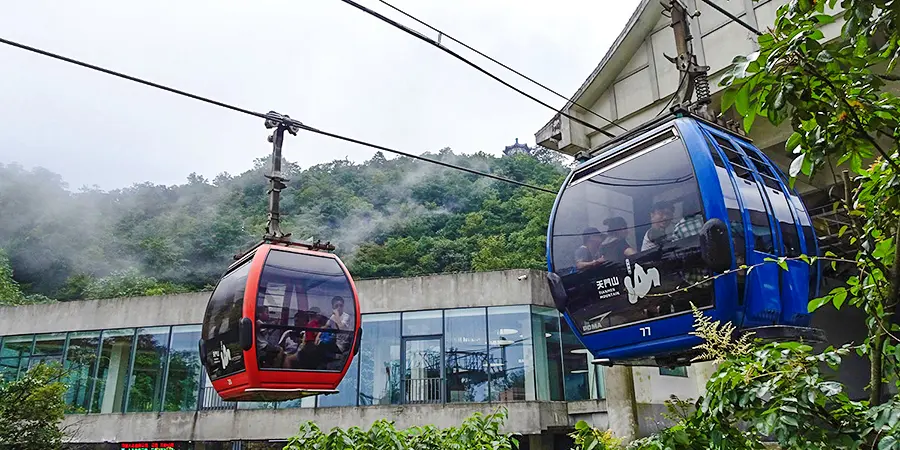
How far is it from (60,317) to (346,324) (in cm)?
1632

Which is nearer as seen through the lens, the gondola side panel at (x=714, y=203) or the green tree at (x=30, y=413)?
the gondola side panel at (x=714, y=203)

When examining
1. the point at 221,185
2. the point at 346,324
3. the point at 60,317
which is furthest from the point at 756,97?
the point at 221,185

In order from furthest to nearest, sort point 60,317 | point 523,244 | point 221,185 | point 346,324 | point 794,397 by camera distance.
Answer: point 221,185 → point 523,244 → point 60,317 → point 346,324 → point 794,397

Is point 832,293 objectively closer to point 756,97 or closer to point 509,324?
point 756,97

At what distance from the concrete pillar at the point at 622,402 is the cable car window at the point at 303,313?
3.96 m

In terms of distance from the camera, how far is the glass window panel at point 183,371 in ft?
55.3

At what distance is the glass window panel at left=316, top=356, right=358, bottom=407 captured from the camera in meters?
15.5

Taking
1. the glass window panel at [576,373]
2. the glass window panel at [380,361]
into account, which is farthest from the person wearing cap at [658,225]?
the glass window panel at [380,361]

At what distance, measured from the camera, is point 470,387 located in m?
15.1

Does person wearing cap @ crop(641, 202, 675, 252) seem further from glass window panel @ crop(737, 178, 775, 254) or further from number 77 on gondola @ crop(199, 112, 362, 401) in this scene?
number 77 on gondola @ crop(199, 112, 362, 401)

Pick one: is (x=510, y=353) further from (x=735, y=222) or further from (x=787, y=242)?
(x=735, y=222)

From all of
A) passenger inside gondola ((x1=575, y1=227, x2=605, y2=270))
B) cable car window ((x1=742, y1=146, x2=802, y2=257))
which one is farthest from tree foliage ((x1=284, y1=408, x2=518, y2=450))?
cable car window ((x1=742, y1=146, x2=802, y2=257))

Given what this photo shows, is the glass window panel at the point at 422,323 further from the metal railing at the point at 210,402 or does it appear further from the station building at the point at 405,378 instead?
the metal railing at the point at 210,402

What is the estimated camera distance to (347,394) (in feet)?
51.1
